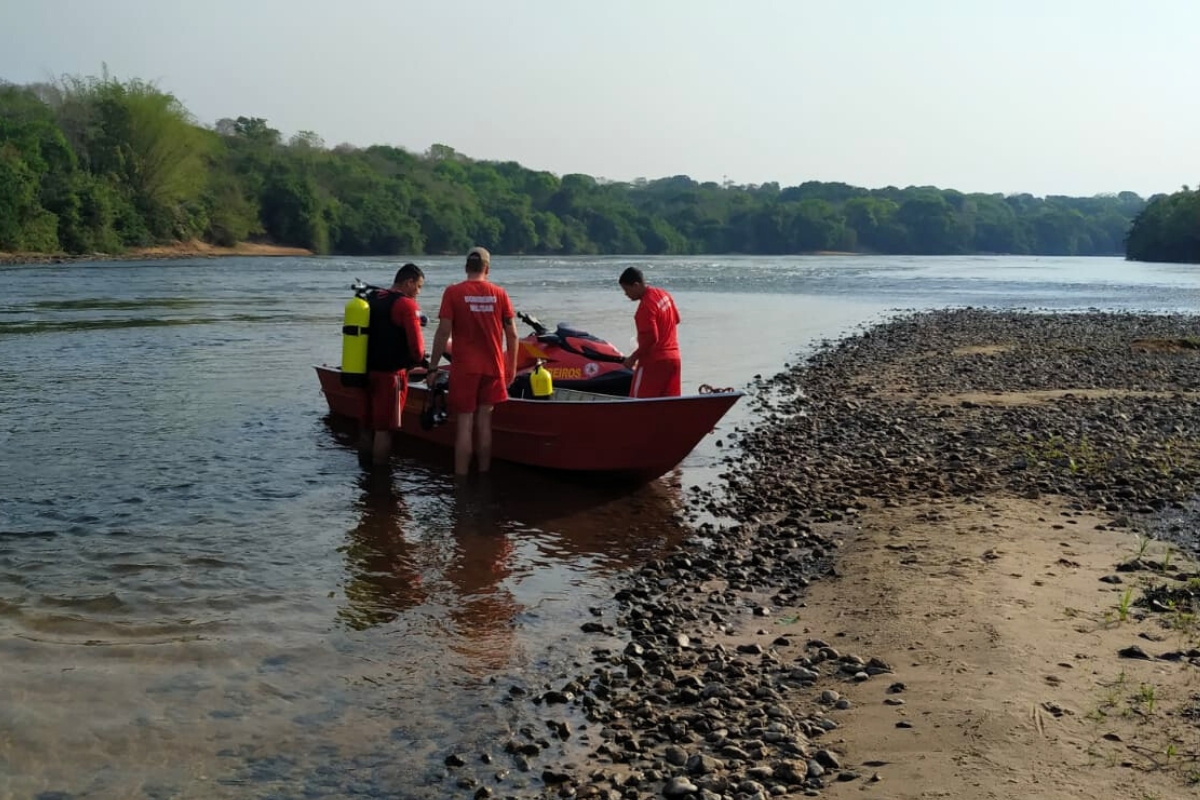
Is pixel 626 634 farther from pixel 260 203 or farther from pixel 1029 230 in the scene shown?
pixel 1029 230

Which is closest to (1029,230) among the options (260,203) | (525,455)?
(260,203)

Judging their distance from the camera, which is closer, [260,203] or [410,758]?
[410,758]

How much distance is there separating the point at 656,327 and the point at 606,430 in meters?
1.08

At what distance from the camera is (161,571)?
23.4 ft

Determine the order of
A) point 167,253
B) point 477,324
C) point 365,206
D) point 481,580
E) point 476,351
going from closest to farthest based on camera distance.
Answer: point 481,580, point 477,324, point 476,351, point 167,253, point 365,206

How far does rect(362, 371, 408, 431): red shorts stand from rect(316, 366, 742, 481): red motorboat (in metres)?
0.34

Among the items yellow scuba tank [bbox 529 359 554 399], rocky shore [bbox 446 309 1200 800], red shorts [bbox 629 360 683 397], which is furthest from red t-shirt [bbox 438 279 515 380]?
rocky shore [bbox 446 309 1200 800]

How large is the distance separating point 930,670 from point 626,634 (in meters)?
1.72

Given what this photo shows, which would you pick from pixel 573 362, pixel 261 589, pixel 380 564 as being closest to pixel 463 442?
pixel 573 362

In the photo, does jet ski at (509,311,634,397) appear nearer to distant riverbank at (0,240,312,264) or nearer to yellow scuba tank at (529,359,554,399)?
yellow scuba tank at (529,359,554,399)

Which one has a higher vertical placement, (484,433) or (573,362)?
(573,362)

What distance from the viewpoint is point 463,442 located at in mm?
9797

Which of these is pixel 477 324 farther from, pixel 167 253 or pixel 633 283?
pixel 167 253

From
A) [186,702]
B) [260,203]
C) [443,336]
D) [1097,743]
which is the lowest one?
[186,702]
